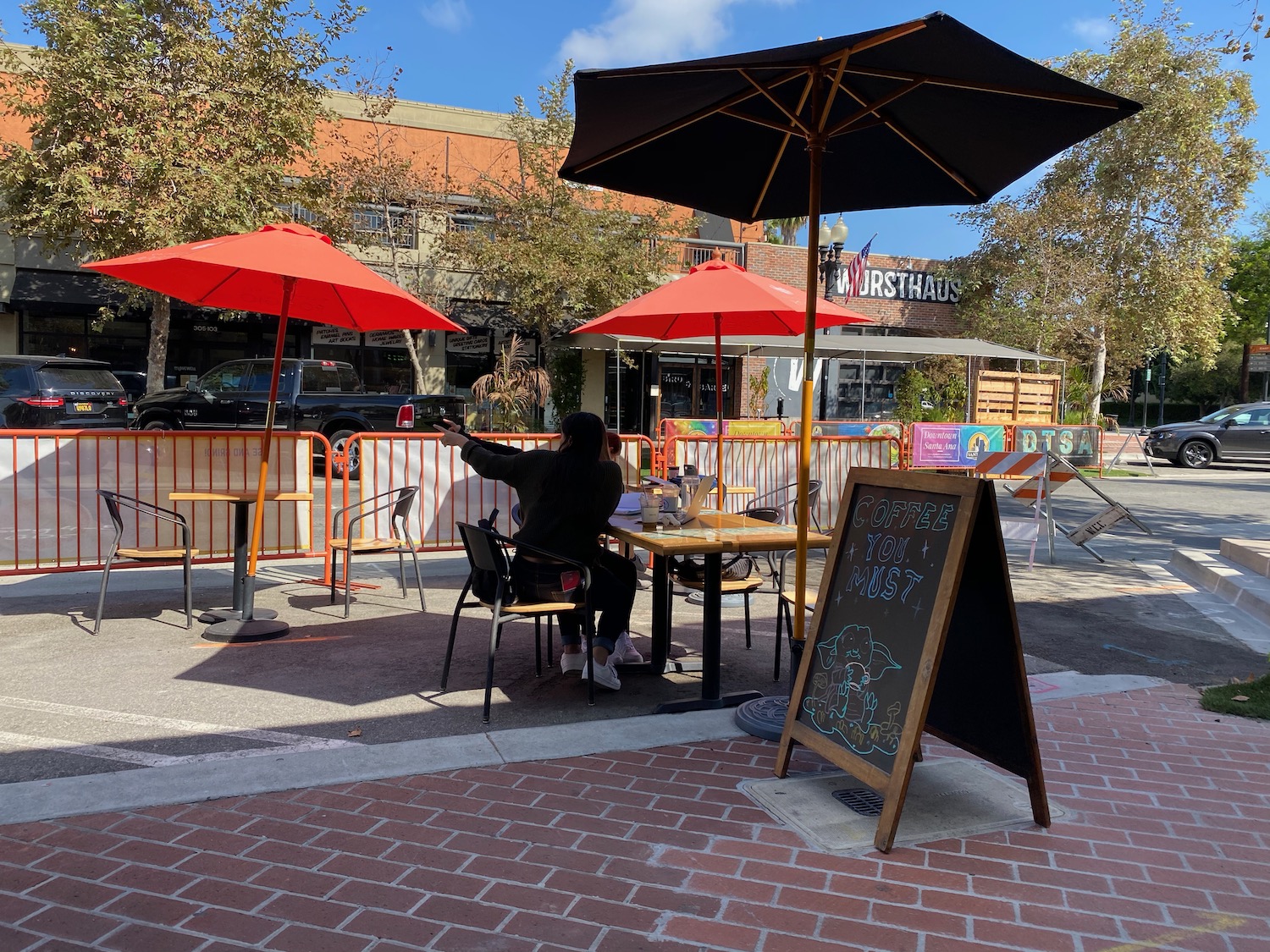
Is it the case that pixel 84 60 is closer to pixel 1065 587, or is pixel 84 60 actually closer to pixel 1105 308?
pixel 1065 587

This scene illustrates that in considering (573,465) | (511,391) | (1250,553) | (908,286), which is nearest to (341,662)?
(573,465)

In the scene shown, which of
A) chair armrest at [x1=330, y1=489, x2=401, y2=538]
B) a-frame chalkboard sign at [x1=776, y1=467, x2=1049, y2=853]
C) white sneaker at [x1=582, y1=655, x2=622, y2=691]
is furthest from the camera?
chair armrest at [x1=330, y1=489, x2=401, y2=538]

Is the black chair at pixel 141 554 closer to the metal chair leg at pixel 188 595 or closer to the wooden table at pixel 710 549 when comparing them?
the metal chair leg at pixel 188 595

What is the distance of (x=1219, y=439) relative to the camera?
76.3 feet

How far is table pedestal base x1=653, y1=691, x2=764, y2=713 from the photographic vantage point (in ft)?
14.8

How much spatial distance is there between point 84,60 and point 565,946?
17.1 meters

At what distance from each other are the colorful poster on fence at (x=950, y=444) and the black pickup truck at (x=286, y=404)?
28.3 feet

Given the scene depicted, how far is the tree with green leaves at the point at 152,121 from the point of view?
1480 centimetres

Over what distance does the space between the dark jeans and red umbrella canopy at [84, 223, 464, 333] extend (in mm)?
1993

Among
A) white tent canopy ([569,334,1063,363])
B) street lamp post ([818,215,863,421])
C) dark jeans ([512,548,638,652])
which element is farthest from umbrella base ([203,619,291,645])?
white tent canopy ([569,334,1063,363])

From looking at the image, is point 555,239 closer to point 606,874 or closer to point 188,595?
point 188,595

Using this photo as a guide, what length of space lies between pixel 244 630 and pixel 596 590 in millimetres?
2500

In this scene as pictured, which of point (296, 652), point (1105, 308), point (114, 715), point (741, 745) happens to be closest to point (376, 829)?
point (741, 745)

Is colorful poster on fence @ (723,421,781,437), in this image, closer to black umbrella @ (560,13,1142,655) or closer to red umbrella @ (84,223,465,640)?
red umbrella @ (84,223,465,640)
